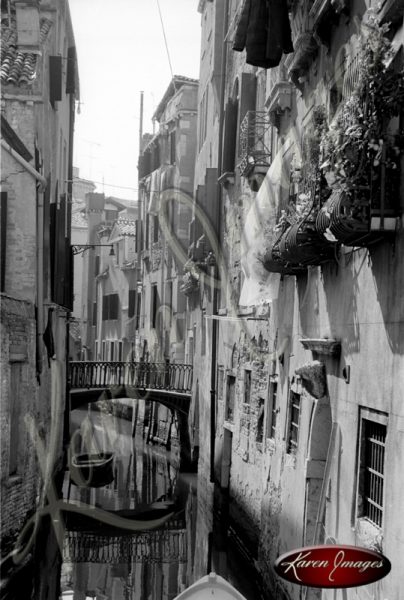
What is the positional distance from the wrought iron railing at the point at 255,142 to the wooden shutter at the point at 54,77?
13.8 ft

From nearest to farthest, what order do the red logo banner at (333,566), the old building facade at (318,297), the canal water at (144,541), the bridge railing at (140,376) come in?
the red logo banner at (333,566)
the old building facade at (318,297)
the canal water at (144,541)
the bridge railing at (140,376)

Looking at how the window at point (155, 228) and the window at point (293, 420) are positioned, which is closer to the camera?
the window at point (293, 420)

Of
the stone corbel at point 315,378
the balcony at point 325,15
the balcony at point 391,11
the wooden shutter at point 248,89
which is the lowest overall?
the stone corbel at point 315,378

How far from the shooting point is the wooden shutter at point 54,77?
17656mm

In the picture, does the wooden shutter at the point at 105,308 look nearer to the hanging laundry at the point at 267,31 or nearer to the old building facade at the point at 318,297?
the old building facade at the point at 318,297

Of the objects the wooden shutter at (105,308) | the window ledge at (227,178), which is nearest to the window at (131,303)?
the wooden shutter at (105,308)

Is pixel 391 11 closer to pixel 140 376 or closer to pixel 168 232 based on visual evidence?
pixel 140 376

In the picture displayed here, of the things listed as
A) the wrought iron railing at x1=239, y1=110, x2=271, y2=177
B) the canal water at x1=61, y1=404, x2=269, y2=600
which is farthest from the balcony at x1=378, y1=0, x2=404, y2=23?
the canal water at x1=61, y1=404, x2=269, y2=600

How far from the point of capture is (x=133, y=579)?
13.6 m

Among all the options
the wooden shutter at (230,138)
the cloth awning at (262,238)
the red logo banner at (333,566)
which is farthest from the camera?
the wooden shutter at (230,138)

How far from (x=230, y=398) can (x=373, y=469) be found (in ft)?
36.0

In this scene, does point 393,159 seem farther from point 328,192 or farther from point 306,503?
point 306,503

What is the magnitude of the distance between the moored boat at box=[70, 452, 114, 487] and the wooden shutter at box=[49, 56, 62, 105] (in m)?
8.29

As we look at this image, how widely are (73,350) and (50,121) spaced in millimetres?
25235
